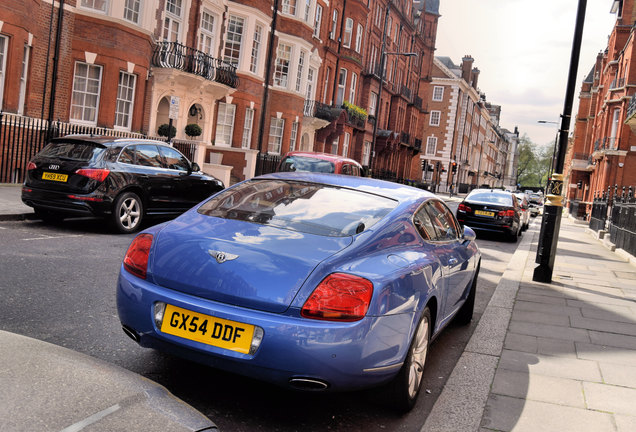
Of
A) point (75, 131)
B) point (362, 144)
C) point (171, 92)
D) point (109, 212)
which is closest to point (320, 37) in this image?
point (362, 144)

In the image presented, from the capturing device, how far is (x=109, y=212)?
9.47 meters

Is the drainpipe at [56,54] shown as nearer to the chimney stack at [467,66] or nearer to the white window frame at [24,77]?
the white window frame at [24,77]

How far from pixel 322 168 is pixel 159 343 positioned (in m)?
10.7

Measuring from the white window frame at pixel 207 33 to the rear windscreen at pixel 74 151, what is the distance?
49.2ft

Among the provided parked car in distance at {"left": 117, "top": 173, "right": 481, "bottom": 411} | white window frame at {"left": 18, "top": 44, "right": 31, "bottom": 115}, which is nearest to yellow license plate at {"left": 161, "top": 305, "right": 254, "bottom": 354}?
parked car in distance at {"left": 117, "top": 173, "right": 481, "bottom": 411}

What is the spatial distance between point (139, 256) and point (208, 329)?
0.76m

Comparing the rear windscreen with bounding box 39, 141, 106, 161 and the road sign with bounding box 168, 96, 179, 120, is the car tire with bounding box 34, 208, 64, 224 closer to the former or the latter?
the rear windscreen with bounding box 39, 141, 106, 161

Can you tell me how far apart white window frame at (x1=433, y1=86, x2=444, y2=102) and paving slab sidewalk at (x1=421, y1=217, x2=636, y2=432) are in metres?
72.3

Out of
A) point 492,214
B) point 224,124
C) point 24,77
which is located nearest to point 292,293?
point 492,214

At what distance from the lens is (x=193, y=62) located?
22.0 meters

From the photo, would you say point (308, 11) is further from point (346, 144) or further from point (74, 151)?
point (74, 151)

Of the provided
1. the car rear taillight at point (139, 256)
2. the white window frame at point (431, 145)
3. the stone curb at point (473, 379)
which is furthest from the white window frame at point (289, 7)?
the white window frame at point (431, 145)

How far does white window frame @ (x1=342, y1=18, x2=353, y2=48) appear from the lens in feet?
123

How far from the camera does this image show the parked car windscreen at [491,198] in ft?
54.9
